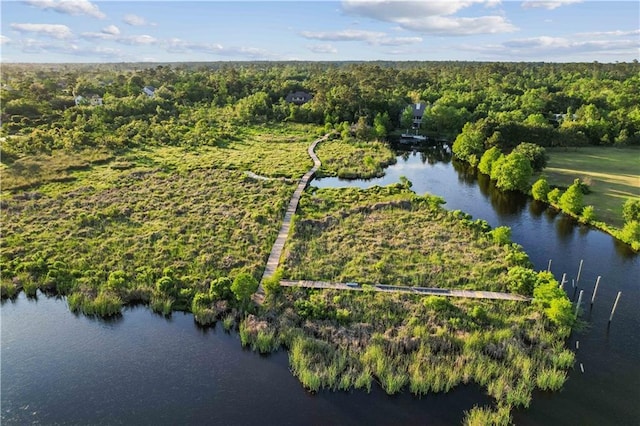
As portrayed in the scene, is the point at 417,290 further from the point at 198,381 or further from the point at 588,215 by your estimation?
the point at 588,215

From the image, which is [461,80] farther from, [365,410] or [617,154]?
[365,410]

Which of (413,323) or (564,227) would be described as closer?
(413,323)

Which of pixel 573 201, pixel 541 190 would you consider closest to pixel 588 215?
pixel 573 201

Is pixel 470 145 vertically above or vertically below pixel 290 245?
above

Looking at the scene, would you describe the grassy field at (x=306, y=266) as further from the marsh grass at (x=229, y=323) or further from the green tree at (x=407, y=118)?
the green tree at (x=407, y=118)

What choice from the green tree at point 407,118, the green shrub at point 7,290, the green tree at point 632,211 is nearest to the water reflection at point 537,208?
the green tree at point 632,211

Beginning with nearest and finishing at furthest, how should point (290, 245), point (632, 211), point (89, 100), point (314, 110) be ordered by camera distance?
point (290, 245), point (632, 211), point (314, 110), point (89, 100)
